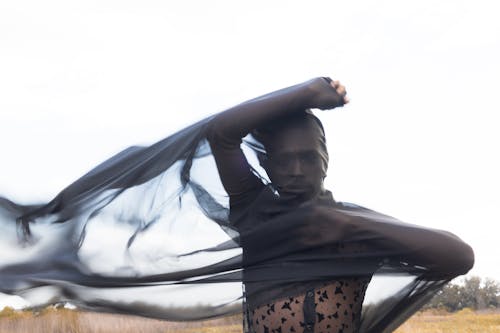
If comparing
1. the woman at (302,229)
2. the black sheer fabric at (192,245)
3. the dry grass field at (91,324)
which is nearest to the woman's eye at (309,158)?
the woman at (302,229)

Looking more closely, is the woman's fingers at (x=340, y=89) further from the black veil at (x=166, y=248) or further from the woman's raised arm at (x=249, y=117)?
the black veil at (x=166, y=248)

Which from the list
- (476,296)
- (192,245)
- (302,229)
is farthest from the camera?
(476,296)

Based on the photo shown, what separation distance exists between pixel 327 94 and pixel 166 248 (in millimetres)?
828

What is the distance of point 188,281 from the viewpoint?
2604mm

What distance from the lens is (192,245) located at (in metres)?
2.62

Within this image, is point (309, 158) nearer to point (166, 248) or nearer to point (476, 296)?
point (166, 248)

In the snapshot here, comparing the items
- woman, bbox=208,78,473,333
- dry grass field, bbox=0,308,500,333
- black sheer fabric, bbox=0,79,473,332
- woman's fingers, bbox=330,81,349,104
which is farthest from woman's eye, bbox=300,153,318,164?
dry grass field, bbox=0,308,500,333

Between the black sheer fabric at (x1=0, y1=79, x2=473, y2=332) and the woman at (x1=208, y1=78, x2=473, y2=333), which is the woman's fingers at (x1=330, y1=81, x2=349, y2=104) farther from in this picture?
the black sheer fabric at (x1=0, y1=79, x2=473, y2=332)

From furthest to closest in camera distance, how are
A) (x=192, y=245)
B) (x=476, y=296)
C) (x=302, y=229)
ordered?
(x=476, y=296) < (x=192, y=245) < (x=302, y=229)

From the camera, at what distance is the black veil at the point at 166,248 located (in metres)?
2.53

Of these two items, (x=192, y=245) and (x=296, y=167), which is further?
(x=192, y=245)

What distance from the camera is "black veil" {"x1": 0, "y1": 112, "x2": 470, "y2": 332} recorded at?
2.53 meters

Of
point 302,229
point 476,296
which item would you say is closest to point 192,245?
point 302,229

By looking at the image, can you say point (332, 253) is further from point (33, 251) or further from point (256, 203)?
point (33, 251)
